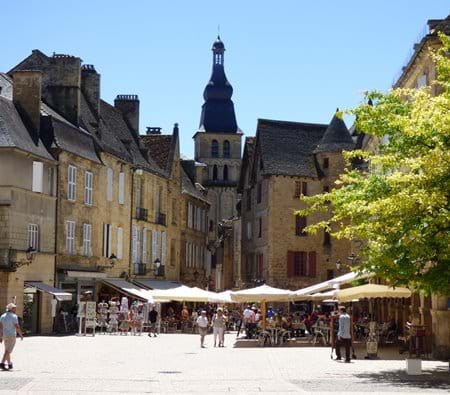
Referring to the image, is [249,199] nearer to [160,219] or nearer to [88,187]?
[160,219]

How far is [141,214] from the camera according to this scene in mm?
51031

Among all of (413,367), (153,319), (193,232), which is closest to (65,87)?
(153,319)

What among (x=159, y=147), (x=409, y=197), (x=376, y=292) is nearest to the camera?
(x=409, y=197)

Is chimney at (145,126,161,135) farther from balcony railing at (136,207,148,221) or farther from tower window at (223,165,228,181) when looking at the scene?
tower window at (223,165,228,181)

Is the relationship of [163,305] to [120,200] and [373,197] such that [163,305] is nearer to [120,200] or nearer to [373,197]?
[120,200]

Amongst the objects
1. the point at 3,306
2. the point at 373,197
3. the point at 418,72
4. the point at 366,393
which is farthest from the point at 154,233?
the point at 366,393

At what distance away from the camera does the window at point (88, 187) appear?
4334 cm

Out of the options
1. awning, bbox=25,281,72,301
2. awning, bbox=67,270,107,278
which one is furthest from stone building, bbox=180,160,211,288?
awning, bbox=25,281,72,301

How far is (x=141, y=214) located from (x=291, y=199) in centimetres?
998

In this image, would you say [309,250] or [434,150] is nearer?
[434,150]

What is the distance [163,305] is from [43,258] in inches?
643

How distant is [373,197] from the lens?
2166 centimetres

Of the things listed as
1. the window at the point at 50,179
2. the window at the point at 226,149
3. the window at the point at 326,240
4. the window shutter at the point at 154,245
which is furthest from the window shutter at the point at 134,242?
the window at the point at 226,149

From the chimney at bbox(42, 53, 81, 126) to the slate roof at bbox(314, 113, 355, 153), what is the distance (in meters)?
18.5
